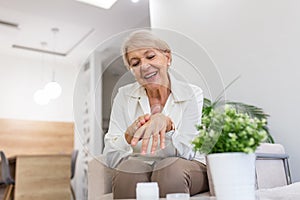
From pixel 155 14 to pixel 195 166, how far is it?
73.6 inches

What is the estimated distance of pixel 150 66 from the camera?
1.04m

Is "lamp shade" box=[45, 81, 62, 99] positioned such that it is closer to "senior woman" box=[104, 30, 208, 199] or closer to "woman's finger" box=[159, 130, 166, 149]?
"senior woman" box=[104, 30, 208, 199]

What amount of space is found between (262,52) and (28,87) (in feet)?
12.9

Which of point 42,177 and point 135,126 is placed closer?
point 135,126

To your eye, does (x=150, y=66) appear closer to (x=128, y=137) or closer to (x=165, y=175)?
(x=128, y=137)

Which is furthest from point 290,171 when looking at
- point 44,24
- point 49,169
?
point 44,24

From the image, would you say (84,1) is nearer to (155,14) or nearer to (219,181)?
(155,14)

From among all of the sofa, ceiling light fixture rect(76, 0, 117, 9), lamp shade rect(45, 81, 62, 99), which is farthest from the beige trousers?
lamp shade rect(45, 81, 62, 99)

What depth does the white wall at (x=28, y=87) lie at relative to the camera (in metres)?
4.58

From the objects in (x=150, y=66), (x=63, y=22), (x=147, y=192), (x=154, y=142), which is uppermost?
(x=63, y=22)

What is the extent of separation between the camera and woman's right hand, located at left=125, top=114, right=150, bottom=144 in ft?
3.16

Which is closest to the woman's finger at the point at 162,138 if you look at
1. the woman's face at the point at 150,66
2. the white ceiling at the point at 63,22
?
the woman's face at the point at 150,66

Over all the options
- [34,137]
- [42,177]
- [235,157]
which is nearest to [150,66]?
[235,157]

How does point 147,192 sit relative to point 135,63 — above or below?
below
